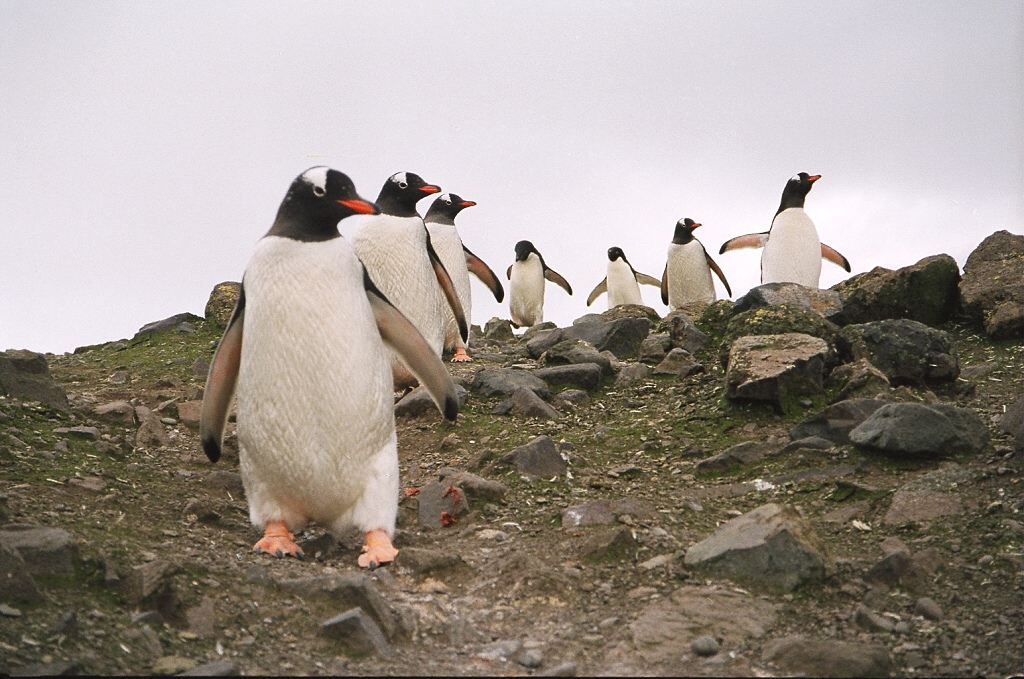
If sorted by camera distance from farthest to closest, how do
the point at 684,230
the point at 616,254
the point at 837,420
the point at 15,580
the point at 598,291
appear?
the point at 598,291 → the point at 616,254 → the point at 684,230 → the point at 837,420 → the point at 15,580

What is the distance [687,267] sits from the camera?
16.7 metres

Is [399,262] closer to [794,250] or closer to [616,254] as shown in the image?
[794,250]

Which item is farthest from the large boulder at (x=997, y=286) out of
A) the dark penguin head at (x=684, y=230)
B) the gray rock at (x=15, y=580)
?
the dark penguin head at (x=684, y=230)

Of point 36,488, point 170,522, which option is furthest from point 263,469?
point 36,488

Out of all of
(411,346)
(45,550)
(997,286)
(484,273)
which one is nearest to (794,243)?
(484,273)

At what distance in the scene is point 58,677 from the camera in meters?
2.97

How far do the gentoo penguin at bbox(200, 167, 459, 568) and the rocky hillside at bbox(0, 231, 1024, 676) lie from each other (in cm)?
23

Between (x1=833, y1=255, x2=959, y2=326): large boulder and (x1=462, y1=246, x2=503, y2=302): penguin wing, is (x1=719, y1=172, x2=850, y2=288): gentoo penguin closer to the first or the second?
(x1=462, y1=246, x2=503, y2=302): penguin wing

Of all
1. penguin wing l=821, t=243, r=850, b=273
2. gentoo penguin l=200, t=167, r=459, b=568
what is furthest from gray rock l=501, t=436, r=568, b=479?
penguin wing l=821, t=243, r=850, b=273

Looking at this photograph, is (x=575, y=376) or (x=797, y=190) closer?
(x=575, y=376)

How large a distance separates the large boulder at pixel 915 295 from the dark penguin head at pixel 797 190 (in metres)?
5.95

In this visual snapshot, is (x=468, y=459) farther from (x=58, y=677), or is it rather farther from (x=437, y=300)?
(x=58, y=677)

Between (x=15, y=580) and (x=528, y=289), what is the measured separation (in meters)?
15.7

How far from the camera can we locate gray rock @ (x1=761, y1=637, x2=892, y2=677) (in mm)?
3291
